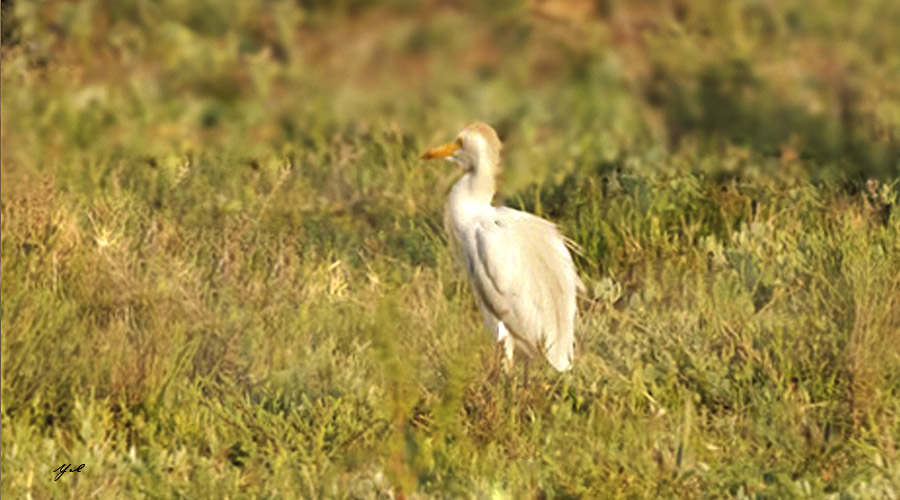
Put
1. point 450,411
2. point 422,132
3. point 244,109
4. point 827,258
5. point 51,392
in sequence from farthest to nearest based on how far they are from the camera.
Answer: point 244,109 → point 422,132 → point 827,258 → point 51,392 → point 450,411

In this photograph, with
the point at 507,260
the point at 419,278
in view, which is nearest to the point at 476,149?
the point at 507,260

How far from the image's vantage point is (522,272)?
23.1ft

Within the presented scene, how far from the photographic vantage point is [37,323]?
6.41 m

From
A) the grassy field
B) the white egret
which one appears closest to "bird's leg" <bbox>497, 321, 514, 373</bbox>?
the white egret

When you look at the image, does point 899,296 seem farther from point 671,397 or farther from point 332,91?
point 332,91

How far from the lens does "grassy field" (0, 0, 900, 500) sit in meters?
6.00

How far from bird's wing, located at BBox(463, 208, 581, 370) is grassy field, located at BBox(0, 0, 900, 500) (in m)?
0.14

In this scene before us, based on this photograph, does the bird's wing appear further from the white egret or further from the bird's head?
the bird's head

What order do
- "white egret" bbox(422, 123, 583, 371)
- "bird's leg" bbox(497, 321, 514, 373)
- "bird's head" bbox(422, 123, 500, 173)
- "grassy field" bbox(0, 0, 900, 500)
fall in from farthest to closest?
1. "bird's head" bbox(422, 123, 500, 173)
2. "white egret" bbox(422, 123, 583, 371)
3. "bird's leg" bbox(497, 321, 514, 373)
4. "grassy field" bbox(0, 0, 900, 500)

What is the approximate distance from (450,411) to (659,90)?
5.59 m

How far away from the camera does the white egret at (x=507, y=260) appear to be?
6.97m

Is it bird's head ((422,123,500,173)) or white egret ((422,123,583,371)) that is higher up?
bird's head ((422,123,500,173))

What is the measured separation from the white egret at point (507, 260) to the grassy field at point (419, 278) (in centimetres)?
13

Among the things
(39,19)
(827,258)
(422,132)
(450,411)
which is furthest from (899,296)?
(39,19)
